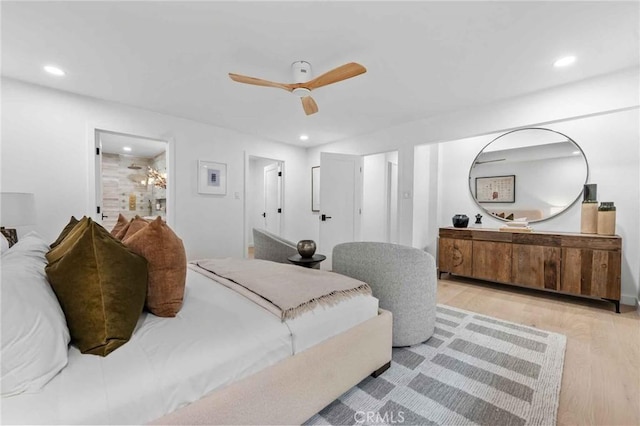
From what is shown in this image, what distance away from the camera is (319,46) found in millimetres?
2078

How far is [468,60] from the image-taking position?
2283mm

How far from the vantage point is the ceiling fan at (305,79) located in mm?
1979

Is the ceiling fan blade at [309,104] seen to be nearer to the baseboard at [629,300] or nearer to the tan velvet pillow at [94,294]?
the tan velvet pillow at [94,294]

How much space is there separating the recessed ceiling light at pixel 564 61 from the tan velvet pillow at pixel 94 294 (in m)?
3.41

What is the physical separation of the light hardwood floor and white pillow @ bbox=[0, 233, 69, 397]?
7.08 feet

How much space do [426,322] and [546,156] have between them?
10.3ft

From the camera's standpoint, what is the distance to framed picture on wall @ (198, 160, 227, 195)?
12.9 feet

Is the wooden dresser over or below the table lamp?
below

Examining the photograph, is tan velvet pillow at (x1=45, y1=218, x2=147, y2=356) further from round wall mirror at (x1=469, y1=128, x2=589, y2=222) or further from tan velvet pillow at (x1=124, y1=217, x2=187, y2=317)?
round wall mirror at (x1=469, y1=128, x2=589, y2=222)

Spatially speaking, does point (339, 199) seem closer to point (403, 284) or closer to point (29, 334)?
point (403, 284)

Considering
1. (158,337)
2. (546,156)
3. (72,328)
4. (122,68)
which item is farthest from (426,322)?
(122,68)

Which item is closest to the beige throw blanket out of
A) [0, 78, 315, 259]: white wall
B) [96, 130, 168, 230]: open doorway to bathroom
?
[0, 78, 315, 259]: white wall


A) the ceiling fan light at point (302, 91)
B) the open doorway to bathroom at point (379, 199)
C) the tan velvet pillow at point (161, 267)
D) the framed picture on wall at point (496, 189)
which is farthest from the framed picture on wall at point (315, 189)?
the tan velvet pillow at point (161, 267)

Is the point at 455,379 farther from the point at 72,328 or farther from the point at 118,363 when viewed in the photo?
the point at 72,328
